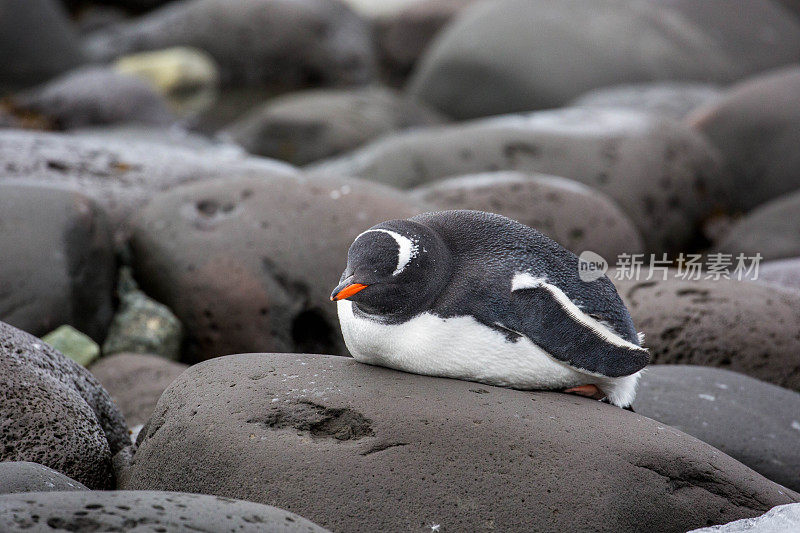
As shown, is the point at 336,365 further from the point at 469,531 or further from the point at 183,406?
the point at 469,531

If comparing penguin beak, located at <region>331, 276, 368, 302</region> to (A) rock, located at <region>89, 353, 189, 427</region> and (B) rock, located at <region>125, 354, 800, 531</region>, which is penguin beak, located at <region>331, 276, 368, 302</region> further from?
(A) rock, located at <region>89, 353, 189, 427</region>

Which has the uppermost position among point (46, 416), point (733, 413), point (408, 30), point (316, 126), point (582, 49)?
point (582, 49)

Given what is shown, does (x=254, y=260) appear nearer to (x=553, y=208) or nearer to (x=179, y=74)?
(x=553, y=208)

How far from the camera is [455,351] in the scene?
3266 mm

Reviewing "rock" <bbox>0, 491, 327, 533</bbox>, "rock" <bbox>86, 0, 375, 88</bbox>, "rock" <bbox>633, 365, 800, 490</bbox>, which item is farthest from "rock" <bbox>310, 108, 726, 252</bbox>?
"rock" <bbox>86, 0, 375, 88</bbox>

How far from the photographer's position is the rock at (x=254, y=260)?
17.2 ft

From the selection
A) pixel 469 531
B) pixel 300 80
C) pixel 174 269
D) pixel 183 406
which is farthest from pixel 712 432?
pixel 300 80

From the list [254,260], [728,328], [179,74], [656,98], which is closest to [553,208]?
[728,328]

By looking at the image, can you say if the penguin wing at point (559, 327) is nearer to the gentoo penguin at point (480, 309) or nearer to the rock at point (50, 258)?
the gentoo penguin at point (480, 309)

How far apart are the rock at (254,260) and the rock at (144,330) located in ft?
0.26

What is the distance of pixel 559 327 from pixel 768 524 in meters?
0.93

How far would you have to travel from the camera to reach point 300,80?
16.0 m

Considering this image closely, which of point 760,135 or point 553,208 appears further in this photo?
point 760,135

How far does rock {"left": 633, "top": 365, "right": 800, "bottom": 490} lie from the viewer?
4.00m
